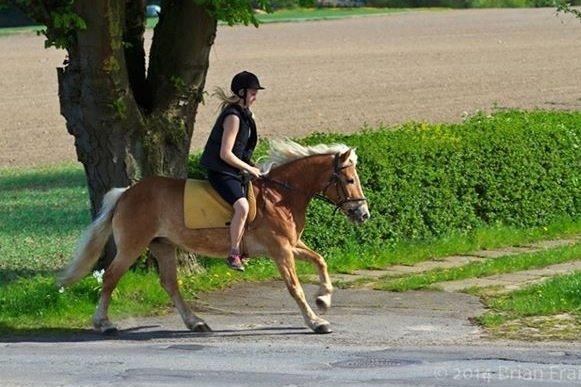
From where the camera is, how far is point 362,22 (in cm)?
7706

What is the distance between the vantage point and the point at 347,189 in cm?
1241

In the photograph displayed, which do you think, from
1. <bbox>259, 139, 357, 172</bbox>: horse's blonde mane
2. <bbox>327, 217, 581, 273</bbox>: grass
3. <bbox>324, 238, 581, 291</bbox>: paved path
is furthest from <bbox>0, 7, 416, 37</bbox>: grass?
<bbox>259, 139, 357, 172</bbox>: horse's blonde mane

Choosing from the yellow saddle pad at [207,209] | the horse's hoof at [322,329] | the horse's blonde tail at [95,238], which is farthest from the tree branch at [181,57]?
the horse's hoof at [322,329]

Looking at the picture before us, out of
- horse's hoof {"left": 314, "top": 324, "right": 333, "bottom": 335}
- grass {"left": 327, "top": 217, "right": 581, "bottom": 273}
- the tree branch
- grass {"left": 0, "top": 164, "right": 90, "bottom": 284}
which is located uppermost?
the tree branch

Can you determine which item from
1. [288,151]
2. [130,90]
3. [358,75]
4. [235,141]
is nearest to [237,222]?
[235,141]

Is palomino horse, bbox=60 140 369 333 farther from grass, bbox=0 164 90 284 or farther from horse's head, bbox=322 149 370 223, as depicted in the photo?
grass, bbox=0 164 90 284

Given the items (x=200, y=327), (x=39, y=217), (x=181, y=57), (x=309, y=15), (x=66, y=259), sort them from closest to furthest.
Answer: (x=200, y=327) < (x=181, y=57) < (x=66, y=259) < (x=39, y=217) < (x=309, y=15)

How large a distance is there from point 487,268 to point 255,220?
12.1 ft

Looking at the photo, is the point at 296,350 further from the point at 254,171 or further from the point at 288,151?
the point at 288,151

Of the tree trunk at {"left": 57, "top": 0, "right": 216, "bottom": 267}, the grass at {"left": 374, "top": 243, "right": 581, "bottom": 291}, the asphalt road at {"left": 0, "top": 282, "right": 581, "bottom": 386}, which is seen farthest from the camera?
the grass at {"left": 374, "top": 243, "right": 581, "bottom": 291}

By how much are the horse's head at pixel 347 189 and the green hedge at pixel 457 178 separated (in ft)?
9.41

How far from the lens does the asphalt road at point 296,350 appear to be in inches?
383

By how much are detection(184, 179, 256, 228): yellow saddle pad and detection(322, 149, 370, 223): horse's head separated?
739mm

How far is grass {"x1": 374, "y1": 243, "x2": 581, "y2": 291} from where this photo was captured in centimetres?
1431
